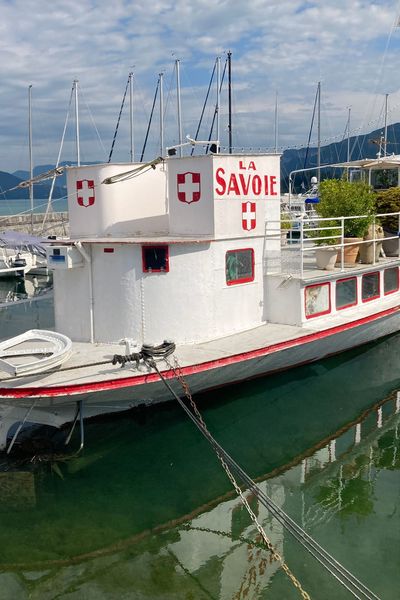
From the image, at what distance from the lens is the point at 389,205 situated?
18.9 metres

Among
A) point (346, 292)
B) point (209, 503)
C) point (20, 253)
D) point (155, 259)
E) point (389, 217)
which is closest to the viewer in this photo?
point (209, 503)

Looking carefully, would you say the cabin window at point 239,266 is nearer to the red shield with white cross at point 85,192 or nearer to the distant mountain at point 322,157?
the red shield with white cross at point 85,192

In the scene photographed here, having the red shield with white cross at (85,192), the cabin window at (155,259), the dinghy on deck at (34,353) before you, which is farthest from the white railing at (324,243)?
the dinghy on deck at (34,353)

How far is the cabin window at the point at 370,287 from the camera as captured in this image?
15909 mm

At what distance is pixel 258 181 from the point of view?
Result: 13359mm

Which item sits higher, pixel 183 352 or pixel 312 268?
pixel 312 268

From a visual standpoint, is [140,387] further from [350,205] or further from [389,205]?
[389,205]

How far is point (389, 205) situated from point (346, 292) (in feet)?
16.4

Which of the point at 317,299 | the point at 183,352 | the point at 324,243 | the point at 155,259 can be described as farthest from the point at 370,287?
the point at 155,259

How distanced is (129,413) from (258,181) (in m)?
5.71

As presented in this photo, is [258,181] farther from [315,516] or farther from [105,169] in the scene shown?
[315,516]

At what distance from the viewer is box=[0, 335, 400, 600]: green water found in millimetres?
8086

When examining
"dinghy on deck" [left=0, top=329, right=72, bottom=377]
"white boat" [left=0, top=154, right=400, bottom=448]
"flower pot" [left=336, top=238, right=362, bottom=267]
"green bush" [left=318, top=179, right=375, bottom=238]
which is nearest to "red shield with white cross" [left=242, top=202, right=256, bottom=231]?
"white boat" [left=0, top=154, right=400, bottom=448]

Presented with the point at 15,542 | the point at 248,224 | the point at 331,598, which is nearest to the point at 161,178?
the point at 248,224
